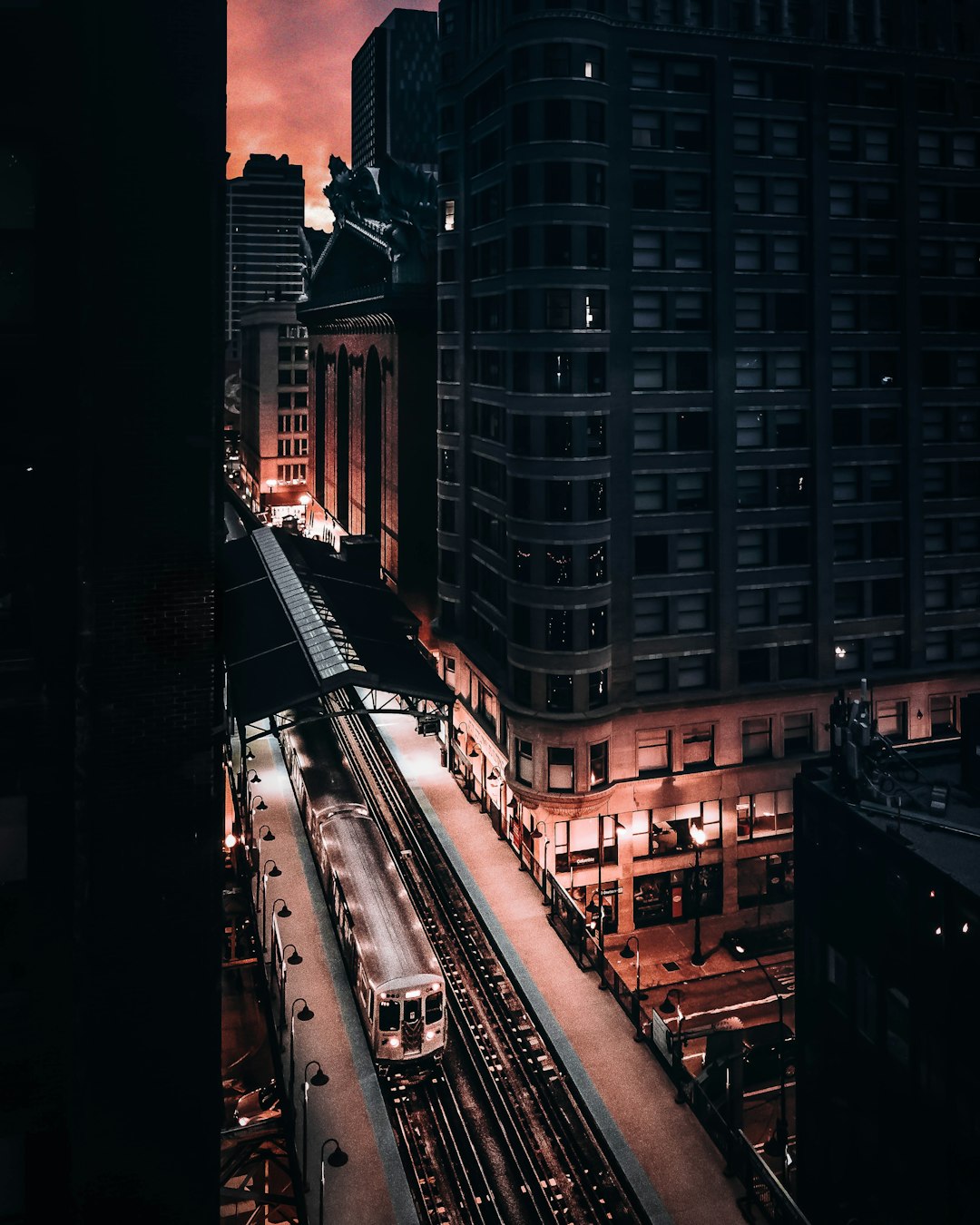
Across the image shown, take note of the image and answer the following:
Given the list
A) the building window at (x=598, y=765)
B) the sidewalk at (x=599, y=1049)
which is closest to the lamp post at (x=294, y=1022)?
the sidewalk at (x=599, y=1049)

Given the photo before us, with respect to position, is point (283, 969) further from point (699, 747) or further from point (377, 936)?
point (699, 747)

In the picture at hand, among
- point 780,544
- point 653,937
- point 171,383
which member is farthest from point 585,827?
point 171,383

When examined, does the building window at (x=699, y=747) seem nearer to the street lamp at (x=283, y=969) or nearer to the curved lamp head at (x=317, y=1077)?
the street lamp at (x=283, y=969)

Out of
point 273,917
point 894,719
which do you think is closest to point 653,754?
point 894,719

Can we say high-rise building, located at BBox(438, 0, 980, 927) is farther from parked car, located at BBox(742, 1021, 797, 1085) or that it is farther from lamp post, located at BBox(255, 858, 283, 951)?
lamp post, located at BBox(255, 858, 283, 951)

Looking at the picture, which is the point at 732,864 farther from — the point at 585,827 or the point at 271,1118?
the point at 271,1118

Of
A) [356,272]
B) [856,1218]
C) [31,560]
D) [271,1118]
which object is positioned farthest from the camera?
[356,272]
